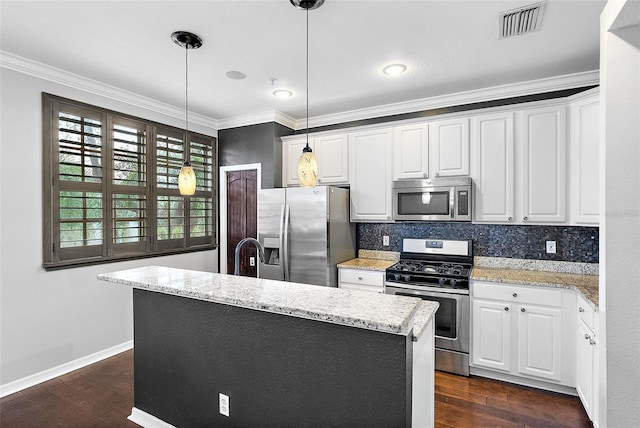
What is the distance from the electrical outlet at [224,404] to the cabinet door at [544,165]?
9.32 feet

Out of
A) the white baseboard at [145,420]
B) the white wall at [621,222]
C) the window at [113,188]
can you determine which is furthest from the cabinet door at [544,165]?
the window at [113,188]

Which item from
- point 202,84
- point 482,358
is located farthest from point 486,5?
point 482,358

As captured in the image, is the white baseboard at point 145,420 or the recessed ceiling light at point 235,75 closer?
the white baseboard at point 145,420

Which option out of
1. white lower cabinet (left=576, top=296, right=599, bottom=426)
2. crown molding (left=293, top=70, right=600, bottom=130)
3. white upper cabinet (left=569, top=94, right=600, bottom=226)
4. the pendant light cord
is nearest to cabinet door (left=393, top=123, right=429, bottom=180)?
crown molding (left=293, top=70, right=600, bottom=130)

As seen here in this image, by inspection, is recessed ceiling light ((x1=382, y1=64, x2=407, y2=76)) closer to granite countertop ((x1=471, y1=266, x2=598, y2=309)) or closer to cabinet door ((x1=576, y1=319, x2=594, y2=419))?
granite countertop ((x1=471, y1=266, x2=598, y2=309))

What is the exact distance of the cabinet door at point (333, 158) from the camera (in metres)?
3.95

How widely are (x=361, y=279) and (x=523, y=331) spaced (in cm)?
148

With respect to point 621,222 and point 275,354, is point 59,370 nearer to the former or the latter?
point 275,354

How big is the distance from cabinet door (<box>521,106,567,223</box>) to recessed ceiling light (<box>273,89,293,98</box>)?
87.7 inches

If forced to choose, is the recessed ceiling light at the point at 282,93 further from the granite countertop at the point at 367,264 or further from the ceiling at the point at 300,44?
the granite countertop at the point at 367,264

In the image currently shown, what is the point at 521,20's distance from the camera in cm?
220

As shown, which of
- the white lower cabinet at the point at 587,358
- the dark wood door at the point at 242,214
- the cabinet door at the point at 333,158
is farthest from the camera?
the dark wood door at the point at 242,214

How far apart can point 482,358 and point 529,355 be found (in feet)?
1.21

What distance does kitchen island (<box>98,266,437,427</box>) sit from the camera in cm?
145
